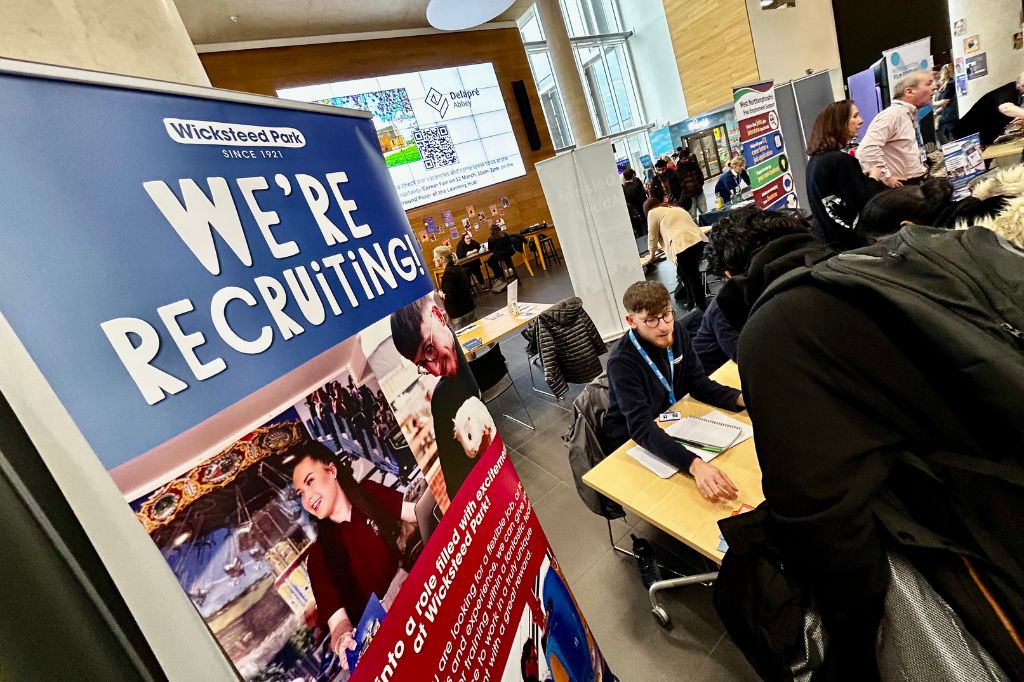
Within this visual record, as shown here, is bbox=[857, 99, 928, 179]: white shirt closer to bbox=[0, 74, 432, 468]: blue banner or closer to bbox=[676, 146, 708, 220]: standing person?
bbox=[676, 146, 708, 220]: standing person

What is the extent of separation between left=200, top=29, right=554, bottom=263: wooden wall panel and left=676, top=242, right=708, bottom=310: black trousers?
6.22m

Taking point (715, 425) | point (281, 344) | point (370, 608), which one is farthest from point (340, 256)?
point (715, 425)

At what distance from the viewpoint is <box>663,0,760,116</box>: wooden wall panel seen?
30.1 ft

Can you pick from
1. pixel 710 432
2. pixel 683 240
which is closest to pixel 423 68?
pixel 683 240

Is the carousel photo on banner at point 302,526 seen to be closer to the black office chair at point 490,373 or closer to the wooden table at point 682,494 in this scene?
the wooden table at point 682,494

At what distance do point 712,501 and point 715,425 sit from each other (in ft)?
1.30

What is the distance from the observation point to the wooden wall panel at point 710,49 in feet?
30.1

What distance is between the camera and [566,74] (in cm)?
862

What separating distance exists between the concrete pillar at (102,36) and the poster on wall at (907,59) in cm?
835

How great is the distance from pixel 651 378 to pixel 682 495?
0.62 m

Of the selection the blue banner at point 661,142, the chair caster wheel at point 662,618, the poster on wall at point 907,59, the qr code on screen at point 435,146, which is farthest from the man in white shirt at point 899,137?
the blue banner at point 661,142

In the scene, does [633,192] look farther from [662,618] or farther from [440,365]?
[440,365]

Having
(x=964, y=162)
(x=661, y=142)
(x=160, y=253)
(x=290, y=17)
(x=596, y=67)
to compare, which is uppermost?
(x=290, y=17)

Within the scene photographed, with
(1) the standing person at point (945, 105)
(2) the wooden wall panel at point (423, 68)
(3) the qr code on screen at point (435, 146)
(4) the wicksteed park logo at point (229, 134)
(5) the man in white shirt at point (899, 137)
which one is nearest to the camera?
(4) the wicksteed park logo at point (229, 134)
